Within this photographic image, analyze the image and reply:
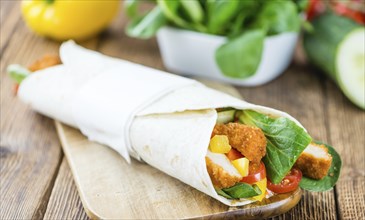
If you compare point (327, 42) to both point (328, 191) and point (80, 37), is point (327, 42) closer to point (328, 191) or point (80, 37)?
point (328, 191)

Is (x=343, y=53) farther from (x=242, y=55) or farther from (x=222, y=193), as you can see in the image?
(x=222, y=193)

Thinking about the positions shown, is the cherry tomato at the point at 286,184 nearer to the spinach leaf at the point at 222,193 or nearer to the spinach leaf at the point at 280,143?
the spinach leaf at the point at 280,143

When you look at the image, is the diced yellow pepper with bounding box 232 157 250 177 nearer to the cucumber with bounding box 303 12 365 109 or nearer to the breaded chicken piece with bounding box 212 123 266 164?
the breaded chicken piece with bounding box 212 123 266 164

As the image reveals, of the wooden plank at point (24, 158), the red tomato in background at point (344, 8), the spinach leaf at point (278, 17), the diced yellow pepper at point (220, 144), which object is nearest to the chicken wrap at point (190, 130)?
the diced yellow pepper at point (220, 144)

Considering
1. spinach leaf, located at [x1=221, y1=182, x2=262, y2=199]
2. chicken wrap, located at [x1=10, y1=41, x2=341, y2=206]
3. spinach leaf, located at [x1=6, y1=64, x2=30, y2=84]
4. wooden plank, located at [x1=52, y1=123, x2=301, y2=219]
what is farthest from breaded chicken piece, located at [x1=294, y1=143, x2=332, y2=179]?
spinach leaf, located at [x1=6, y1=64, x2=30, y2=84]

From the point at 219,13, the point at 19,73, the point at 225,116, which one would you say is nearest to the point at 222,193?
the point at 225,116
